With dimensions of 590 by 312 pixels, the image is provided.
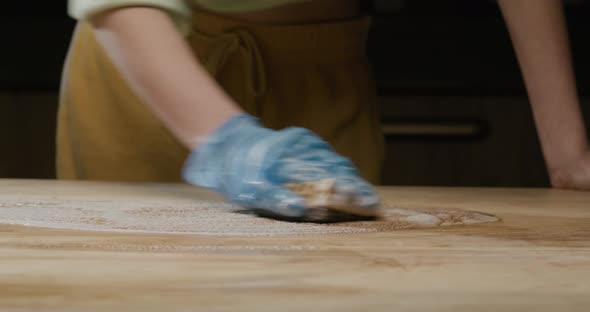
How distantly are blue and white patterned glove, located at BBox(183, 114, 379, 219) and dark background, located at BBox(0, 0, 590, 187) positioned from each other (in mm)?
1125

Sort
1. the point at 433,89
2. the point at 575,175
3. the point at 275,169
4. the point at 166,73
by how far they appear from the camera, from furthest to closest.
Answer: the point at 433,89 < the point at 575,175 < the point at 166,73 < the point at 275,169

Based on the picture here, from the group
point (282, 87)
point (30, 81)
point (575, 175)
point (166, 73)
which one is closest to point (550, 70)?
point (575, 175)

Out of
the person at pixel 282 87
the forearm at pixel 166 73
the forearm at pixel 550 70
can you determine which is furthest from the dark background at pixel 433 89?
the forearm at pixel 166 73

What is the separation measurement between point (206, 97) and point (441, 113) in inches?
43.9

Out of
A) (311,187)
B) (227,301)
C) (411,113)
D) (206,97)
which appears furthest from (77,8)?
(411,113)

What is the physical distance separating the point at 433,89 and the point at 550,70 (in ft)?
2.49

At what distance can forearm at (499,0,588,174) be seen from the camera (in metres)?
0.90

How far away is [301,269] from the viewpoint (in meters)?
0.34

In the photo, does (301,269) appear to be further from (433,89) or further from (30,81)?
(30,81)

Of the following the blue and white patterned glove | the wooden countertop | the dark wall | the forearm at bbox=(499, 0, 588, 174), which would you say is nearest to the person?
the forearm at bbox=(499, 0, 588, 174)

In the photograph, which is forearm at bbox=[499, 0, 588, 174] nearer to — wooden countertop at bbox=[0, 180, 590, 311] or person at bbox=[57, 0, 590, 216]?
person at bbox=[57, 0, 590, 216]

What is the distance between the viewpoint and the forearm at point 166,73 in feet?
1.94

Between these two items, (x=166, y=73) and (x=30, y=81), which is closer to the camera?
(x=166, y=73)

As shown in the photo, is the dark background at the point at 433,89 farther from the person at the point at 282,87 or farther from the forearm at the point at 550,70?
the forearm at the point at 550,70
